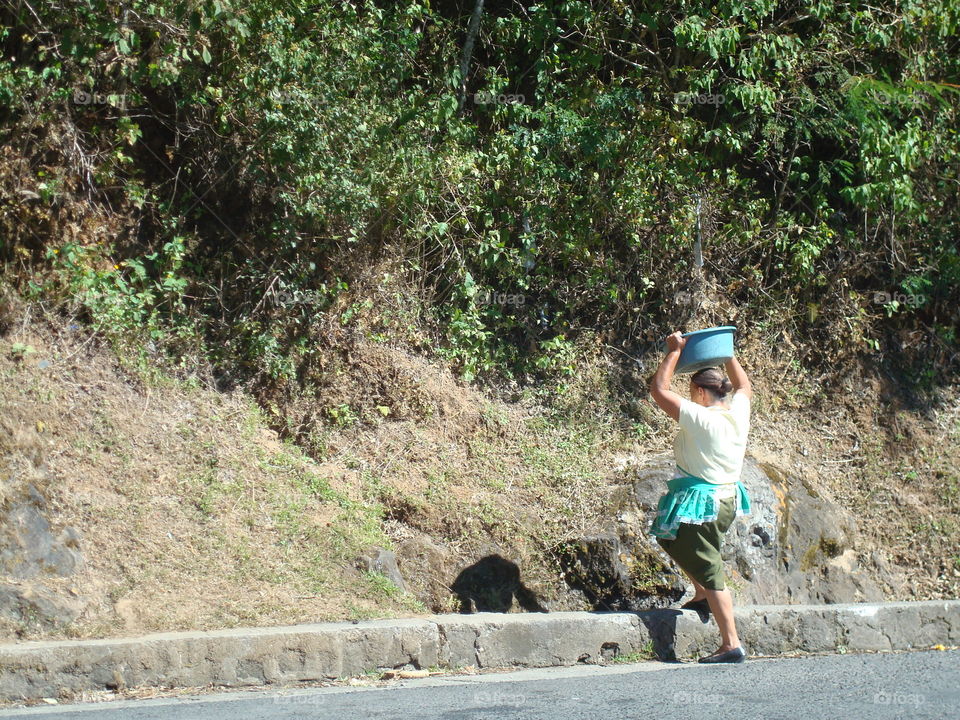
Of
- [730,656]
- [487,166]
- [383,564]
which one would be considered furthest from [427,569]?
[487,166]

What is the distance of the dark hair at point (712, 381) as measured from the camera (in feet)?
17.8

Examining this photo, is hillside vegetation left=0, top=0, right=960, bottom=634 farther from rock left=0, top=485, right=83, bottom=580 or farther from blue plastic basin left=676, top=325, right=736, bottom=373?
blue plastic basin left=676, top=325, right=736, bottom=373

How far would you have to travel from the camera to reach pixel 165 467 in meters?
6.32

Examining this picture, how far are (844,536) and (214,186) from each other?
6.09 metres

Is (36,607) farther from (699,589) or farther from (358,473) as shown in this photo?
(699,589)

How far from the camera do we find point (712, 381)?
543 cm

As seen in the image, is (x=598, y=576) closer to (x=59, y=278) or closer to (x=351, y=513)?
(x=351, y=513)

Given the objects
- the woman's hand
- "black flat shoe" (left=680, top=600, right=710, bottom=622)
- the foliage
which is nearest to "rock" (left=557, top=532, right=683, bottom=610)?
"black flat shoe" (left=680, top=600, right=710, bottom=622)

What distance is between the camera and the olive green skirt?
5.27m

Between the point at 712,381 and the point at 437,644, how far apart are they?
2176mm

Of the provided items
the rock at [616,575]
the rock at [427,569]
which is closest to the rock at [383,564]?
the rock at [427,569]

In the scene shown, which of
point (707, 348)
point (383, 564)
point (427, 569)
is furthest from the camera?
point (427, 569)

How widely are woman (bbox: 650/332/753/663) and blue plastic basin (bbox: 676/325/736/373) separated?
86mm

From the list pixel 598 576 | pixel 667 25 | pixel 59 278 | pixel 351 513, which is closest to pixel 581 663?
pixel 598 576
